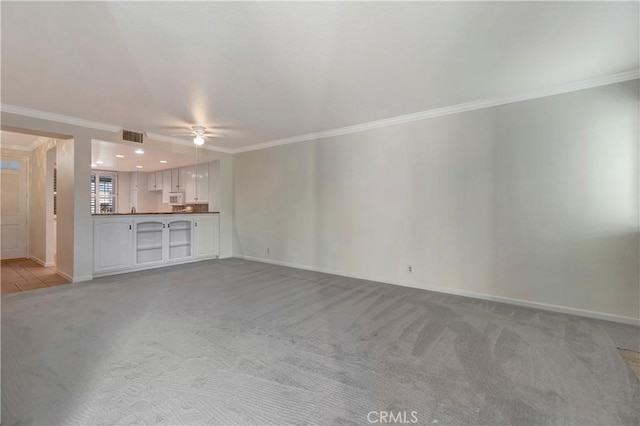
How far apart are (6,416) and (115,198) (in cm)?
889

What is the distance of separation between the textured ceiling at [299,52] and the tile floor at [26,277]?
2.61 meters

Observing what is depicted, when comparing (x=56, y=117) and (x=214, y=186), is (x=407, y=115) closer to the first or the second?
(x=214, y=186)

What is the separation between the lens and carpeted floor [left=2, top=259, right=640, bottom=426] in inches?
62.1

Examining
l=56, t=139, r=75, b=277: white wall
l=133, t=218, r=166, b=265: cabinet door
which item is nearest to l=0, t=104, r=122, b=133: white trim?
Answer: l=56, t=139, r=75, b=277: white wall

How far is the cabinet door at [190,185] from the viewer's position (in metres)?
7.12

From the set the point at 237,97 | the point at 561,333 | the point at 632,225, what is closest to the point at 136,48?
the point at 237,97

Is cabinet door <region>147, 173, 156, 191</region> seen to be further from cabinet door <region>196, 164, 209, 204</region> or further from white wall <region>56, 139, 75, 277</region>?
white wall <region>56, 139, 75, 277</region>

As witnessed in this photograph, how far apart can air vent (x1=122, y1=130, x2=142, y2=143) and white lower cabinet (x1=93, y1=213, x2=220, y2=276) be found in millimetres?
1383

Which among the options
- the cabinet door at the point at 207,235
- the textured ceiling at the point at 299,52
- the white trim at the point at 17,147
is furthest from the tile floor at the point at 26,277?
the textured ceiling at the point at 299,52

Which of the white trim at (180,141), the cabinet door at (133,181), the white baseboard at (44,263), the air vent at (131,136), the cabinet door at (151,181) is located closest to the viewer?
the air vent at (131,136)

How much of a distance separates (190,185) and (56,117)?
3284mm

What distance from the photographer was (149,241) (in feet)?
17.7

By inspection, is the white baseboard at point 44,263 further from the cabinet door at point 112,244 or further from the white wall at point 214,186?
the white wall at point 214,186

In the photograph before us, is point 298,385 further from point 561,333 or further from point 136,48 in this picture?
point 136,48
